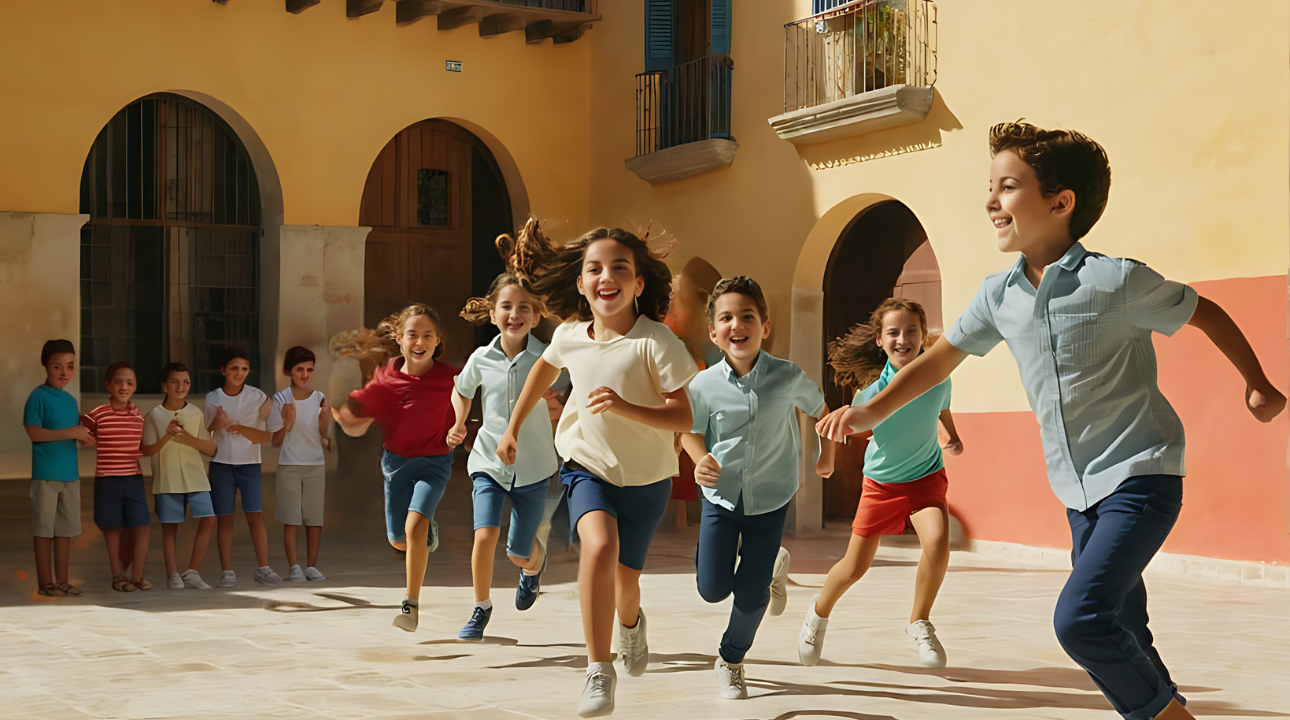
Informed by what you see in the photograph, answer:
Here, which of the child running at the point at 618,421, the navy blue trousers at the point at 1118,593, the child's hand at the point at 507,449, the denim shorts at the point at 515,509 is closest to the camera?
the navy blue trousers at the point at 1118,593

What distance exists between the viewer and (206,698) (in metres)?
5.62

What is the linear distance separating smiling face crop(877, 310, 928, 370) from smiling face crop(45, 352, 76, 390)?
5463 mm

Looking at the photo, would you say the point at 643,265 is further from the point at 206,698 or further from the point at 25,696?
the point at 25,696

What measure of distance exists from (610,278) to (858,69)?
8.09m

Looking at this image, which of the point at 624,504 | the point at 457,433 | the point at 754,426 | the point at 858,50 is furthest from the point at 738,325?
the point at 858,50

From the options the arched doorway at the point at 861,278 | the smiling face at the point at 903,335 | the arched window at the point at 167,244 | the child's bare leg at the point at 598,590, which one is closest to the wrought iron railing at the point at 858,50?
the arched doorway at the point at 861,278

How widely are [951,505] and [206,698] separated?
786 centimetres

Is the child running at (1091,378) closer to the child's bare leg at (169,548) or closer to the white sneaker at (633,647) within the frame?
the white sneaker at (633,647)

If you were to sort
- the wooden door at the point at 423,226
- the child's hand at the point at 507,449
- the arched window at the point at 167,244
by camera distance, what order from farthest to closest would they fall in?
the wooden door at the point at 423,226, the arched window at the point at 167,244, the child's hand at the point at 507,449

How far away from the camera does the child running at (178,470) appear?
948 centimetres

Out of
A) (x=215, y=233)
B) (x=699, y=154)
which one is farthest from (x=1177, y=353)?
(x=215, y=233)

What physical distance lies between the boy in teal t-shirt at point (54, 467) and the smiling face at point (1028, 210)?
6.87 metres

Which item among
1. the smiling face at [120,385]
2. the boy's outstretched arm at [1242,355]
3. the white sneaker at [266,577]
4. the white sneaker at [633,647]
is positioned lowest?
the white sneaker at [266,577]

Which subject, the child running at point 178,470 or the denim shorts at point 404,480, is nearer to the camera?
the denim shorts at point 404,480
